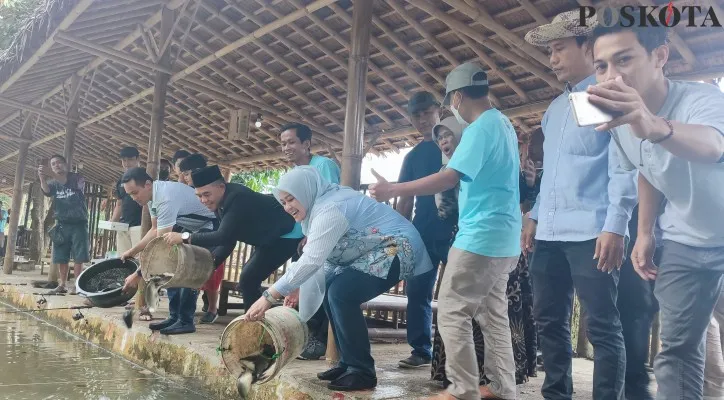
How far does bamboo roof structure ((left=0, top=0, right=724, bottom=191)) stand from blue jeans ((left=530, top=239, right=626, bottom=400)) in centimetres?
235

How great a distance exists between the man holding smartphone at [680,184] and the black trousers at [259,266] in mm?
2722

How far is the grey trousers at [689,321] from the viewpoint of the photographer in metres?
1.40

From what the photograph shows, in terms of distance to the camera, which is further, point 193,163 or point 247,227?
point 193,163

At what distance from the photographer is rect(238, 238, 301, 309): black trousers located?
150 inches

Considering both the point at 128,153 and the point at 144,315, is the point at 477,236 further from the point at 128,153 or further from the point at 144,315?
the point at 128,153

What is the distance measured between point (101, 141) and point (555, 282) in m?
14.9

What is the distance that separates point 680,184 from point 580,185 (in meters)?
0.75

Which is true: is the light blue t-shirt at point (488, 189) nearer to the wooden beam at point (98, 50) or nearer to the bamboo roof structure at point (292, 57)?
the bamboo roof structure at point (292, 57)

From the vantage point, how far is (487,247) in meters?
2.20

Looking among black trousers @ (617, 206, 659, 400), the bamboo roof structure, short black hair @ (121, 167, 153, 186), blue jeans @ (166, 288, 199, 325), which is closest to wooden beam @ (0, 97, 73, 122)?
the bamboo roof structure

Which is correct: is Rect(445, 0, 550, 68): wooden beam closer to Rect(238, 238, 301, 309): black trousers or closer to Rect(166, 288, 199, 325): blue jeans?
Rect(238, 238, 301, 309): black trousers

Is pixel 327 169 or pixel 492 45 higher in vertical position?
pixel 492 45

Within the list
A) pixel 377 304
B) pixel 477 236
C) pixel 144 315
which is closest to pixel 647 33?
pixel 477 236

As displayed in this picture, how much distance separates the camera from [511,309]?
2779 millimetres
